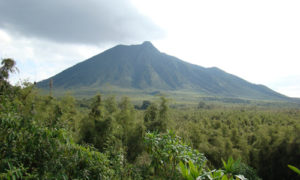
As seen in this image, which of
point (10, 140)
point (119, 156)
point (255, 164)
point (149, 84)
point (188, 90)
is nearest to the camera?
point (10, 140)

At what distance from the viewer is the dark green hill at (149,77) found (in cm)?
12869

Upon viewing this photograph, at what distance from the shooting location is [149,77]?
148m

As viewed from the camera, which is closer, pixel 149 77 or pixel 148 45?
pixel 149 77

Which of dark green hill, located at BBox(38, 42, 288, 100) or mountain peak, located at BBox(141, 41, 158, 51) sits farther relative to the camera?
mountain peak, located at BBox(141, 41, 158, 51)

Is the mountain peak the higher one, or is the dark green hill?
the mountain peak

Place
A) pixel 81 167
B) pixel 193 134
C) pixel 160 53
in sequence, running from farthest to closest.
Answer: pixel 160 53 < pixel 193 134 < pixel 81 167

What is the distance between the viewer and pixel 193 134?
11586 mm

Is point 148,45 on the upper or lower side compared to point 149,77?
upper

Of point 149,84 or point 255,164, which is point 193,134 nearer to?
point 255,164

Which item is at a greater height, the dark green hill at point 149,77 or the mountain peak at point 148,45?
the mountain peak at point 148,45

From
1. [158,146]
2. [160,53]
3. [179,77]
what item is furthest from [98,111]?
[160,53]

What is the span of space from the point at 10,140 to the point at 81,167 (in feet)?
2.76

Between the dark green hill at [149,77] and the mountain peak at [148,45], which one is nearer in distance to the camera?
the dark green hill at [149,77]

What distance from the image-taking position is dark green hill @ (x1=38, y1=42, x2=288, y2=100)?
5066 inches
